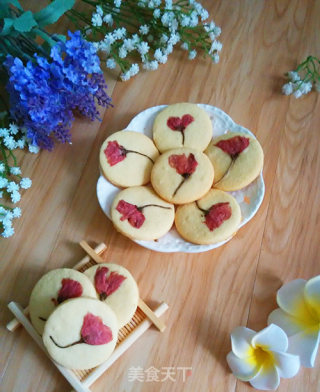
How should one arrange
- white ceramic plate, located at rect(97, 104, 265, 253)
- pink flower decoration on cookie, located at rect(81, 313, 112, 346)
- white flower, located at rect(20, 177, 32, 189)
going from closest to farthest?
1. pink flower decoration on cookie, located at rect(81, 313, 112, 346)
2. white ceramic plate, located at rect(97, 104, 265, 253)
3. white flower, located at rect(20, 177, 32, 189)

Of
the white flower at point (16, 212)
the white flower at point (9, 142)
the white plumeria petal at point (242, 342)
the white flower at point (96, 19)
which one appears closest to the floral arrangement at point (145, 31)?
the white flower at point (96, 19)

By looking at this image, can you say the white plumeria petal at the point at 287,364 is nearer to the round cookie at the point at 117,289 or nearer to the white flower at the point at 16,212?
the round cookie at the point at 117,289

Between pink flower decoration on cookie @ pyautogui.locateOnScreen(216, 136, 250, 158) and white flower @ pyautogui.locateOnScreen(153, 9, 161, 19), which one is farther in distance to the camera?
white flower @ pyautogui.locateOnScreen(153, 9, 161, 19)

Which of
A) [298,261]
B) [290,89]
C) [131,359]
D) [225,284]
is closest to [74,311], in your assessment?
[131,359]

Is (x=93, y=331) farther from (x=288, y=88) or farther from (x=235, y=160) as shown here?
(x=288, y=88)

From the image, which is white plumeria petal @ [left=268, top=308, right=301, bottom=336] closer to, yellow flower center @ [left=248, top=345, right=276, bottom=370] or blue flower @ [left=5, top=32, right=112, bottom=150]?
yellow flower center @ [left=248, top=345, right=276, bottom=370]

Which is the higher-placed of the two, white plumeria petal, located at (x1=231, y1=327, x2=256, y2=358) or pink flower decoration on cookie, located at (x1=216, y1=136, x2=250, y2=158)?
pink flower decoration on cookie, located at (x1=216, y1=136, x2=250, y2=158)

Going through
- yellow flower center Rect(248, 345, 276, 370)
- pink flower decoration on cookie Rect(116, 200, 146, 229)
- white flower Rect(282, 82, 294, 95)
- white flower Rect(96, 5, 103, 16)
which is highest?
white flower Rect(282, 82, 294, 95)

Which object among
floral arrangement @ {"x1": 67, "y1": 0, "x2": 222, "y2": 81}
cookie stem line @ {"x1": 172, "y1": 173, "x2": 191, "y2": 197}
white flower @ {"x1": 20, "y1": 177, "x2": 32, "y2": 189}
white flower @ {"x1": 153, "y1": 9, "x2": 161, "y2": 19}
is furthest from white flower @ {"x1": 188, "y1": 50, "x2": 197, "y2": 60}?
white flower @ {"x1": 20, "y1": 177, "x2": 32, "y2": 189}
